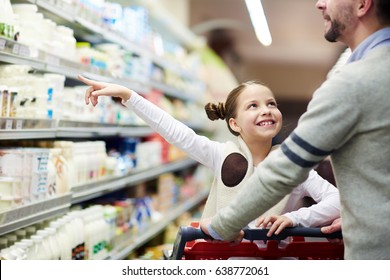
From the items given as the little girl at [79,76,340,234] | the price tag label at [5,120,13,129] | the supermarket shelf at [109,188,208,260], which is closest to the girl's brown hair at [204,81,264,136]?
the little girl at [79,76,340,234]

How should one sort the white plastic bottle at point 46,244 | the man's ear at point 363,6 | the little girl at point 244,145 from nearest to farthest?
the man's ear at point 363,6 → the little girl at point 244,145 → the white plastic bottle at point 46,244

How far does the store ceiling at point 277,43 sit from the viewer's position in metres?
Answer: 8.03

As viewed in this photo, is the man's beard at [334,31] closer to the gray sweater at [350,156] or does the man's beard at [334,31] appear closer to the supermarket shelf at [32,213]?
the gray sweater at [350,156]

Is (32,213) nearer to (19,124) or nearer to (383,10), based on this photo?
(19,124)

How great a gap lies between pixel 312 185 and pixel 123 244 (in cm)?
212

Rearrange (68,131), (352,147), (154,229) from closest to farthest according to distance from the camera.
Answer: (352,147) < (68,131) < (154,229)

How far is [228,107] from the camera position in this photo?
2.10 m

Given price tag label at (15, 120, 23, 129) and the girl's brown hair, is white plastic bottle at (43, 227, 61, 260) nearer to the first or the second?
price tag label at (15, 120, 23, 129)

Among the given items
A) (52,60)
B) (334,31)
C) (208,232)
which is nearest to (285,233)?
(208,232)

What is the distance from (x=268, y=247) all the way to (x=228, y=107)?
54cm

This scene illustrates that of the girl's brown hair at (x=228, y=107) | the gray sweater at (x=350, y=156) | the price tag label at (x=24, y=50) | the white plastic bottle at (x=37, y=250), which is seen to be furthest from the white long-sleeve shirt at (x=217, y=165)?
→ the white plastic bottle at (x=37, y=250)

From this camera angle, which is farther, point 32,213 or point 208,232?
point 32,213

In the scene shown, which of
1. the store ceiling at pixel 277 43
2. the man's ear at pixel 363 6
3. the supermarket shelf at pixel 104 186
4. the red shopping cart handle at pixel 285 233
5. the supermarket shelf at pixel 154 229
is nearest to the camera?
the man's ear at pixel 363 6
